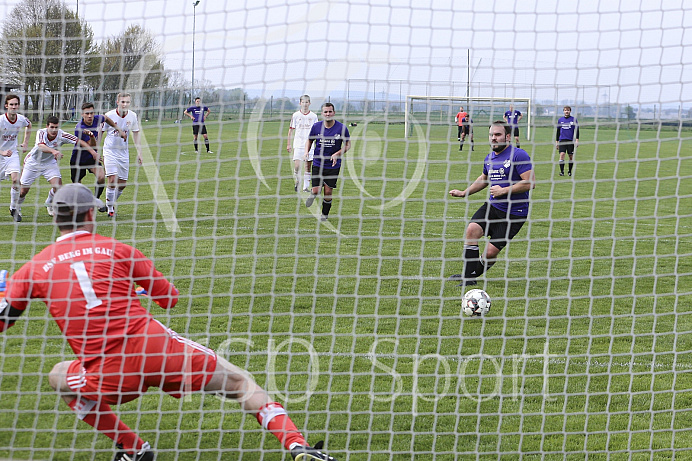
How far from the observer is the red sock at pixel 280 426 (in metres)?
3.67

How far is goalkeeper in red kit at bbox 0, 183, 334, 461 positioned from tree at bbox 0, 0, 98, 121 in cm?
204

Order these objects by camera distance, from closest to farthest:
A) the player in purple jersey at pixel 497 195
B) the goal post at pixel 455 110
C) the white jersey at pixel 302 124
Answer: the goal post at pixel 455 110
the player in purple jersey at pixel 497 195
the white jersey at pixel 302 124

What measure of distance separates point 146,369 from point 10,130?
837 cm

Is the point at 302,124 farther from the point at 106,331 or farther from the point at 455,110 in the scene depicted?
the point at 106,331

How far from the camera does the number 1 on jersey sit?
355 centimetres

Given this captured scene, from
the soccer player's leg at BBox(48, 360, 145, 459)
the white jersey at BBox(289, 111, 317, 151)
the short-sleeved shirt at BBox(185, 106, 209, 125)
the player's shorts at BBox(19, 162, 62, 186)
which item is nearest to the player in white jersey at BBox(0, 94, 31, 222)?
the player's shorts at BBox(19, 162, 62, 186)

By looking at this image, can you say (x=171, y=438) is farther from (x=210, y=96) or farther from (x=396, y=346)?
(x=210, y=96)

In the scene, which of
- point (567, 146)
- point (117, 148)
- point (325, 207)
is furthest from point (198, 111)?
point (567, 146)

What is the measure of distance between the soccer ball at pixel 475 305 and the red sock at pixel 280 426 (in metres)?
2.98

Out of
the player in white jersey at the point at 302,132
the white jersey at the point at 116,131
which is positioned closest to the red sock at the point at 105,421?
the white jersey at the point at 116,131

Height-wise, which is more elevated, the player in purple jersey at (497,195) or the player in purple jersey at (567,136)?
the player in purple jersey at (567,136)

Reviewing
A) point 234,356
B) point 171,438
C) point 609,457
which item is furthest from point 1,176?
point 609,457

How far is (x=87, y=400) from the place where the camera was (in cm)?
374

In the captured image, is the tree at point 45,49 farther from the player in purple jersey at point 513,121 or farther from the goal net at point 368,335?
the player in purple jersey at point 513,121
